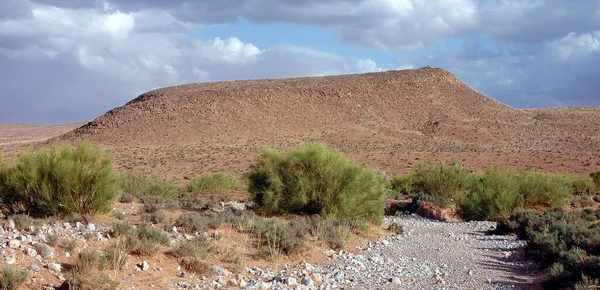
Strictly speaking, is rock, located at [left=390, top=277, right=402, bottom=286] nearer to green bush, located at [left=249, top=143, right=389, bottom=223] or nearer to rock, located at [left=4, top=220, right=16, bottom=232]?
green bush, located at [left=249, top=143, right=389, bottom=223]

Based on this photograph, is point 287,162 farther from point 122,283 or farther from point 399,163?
point 399,163

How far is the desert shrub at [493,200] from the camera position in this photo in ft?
69.3

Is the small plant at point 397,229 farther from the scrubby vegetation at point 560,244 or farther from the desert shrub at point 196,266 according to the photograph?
the desert shrub at point 196,266

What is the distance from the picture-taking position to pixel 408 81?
3735 inches

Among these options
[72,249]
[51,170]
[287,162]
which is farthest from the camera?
[287,162]

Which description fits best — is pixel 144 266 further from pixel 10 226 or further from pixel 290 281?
pixel 10 226

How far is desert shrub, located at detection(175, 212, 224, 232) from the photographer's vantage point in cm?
1298

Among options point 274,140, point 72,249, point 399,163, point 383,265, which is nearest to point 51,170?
point 72,249

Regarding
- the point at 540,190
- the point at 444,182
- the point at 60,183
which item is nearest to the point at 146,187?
the point at 60,183

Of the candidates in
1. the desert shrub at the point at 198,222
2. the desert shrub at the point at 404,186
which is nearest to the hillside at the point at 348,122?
the desert shrub at the point at 404,186

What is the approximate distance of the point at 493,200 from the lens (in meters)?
21.3

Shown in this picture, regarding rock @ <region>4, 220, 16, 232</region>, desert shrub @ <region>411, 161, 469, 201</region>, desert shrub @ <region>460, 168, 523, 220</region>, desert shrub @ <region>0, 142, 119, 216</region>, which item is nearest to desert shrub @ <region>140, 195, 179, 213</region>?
desert shrub @ <region>0, 142, 119, 216</region>

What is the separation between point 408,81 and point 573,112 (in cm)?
2366

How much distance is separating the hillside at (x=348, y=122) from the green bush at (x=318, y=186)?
34384 mm
